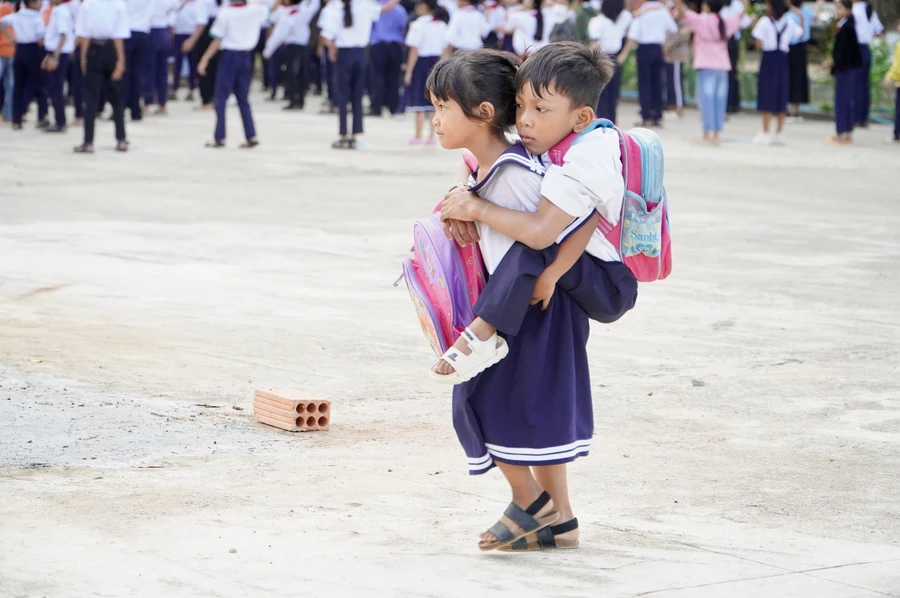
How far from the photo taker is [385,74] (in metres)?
21.0

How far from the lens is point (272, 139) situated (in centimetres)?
1720

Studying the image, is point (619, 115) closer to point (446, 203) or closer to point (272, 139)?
point (272, 139)

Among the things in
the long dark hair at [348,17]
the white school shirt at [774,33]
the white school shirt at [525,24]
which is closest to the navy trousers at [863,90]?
the white school shirt at [774,33]

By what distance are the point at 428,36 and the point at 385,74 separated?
14.3 ft

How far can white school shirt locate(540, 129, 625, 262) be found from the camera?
11.7 feet

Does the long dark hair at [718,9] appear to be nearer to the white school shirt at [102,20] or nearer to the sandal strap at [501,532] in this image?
the white school shirt at [102,20]

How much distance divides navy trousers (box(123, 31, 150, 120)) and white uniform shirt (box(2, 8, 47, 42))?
124cm

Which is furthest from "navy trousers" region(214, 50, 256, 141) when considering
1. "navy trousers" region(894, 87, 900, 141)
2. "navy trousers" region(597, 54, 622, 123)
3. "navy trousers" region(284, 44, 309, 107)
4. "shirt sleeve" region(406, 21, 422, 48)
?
"navy trousers" region(894, 87, 900, 141)

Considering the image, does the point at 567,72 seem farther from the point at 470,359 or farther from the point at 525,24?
the point at 525,24

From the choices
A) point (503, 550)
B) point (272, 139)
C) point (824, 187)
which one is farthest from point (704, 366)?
point (272, 139)

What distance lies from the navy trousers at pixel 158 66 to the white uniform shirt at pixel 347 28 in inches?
214

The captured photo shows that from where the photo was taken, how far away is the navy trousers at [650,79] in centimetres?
1902

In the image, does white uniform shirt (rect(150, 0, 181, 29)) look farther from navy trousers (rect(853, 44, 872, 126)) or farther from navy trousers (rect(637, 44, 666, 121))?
navy trousers (rect(853, 44, 872, 126))

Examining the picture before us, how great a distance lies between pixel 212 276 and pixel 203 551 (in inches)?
187
